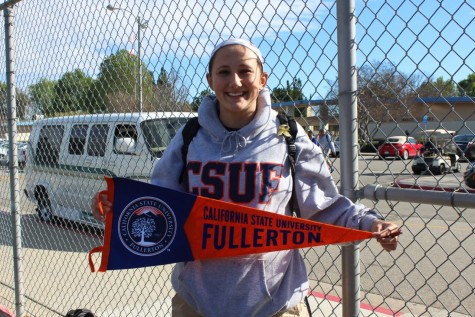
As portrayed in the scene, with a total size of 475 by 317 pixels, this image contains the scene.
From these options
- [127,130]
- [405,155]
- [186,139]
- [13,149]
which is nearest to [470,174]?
[405,155]

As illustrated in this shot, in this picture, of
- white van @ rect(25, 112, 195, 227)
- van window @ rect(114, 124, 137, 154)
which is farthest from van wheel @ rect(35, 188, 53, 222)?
van window @ rect(114, 124, 137, 154)

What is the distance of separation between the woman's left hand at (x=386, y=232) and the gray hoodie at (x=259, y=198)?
10 centimetres

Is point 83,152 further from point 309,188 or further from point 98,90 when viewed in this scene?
point 309,188

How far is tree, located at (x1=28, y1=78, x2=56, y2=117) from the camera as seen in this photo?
4.49 m

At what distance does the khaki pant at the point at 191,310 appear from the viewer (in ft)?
6.66

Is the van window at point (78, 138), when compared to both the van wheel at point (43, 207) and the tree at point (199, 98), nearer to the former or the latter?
the van wheel at point (43, 207)

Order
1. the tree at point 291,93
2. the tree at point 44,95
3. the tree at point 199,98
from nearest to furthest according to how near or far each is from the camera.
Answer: the tree at point 291,93
the tree at point 199,98
the tree at point 44,95

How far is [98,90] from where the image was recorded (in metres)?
3.96

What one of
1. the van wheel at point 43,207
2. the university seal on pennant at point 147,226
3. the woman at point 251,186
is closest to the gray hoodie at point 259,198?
the woman at point 251,186

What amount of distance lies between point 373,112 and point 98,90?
251cm

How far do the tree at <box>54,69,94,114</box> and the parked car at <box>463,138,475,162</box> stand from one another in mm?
2962

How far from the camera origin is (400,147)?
226 centimetres

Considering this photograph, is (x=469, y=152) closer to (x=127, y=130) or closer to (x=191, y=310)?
(x=191, y=310)

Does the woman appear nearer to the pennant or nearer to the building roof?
the pennant
